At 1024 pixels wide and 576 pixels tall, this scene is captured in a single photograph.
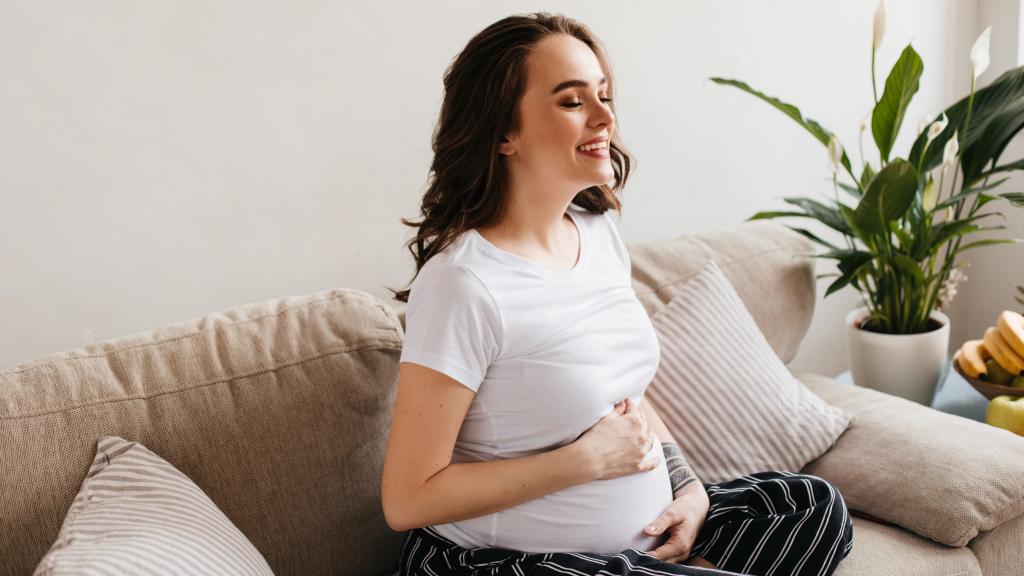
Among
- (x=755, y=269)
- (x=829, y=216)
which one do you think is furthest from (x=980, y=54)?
(x=755, y=269)

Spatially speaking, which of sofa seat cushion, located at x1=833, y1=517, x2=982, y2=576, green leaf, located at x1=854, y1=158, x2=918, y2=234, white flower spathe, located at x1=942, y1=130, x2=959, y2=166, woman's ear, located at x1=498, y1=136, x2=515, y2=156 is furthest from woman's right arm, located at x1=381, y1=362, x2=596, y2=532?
white flower spathe, located at x1=942, y1=130, x2=959, y2=166

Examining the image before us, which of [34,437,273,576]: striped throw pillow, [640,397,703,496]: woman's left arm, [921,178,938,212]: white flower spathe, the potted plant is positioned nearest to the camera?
[34,437,273,576]: striped throw pillow

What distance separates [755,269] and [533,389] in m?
0.87

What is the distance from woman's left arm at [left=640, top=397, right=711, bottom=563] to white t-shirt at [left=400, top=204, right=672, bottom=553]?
0.02m

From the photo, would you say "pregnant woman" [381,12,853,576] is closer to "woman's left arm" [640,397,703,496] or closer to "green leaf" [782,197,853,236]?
"woman's left arm" [640,397,703,496]

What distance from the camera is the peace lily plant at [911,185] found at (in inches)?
71.7

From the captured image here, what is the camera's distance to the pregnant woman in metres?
1.21

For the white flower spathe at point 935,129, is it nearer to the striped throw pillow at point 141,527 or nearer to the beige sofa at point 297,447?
the beige sofa at point 297,447

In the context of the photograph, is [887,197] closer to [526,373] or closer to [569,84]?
[569,84]

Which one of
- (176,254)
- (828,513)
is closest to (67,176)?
(176,254)

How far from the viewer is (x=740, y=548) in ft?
4.36

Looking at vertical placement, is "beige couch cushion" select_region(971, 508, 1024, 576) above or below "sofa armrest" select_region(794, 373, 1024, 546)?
below

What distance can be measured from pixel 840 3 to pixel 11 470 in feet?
7.72

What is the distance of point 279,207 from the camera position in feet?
5.74
